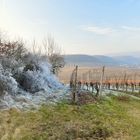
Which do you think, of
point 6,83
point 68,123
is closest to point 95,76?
point 6,83

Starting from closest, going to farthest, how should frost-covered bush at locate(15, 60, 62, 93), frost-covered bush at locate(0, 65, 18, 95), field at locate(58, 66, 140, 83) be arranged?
frost-covered bush at locate(0, 65, 18, 95), frost-covered bush at locate(15, 60, 62, 93), field at locate(58, 66, 140, 83)

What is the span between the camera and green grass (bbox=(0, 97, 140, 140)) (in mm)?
13969

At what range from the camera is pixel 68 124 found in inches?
605

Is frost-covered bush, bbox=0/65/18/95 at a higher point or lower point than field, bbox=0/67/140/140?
higher

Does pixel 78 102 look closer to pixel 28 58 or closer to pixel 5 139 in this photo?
pixel 28 58

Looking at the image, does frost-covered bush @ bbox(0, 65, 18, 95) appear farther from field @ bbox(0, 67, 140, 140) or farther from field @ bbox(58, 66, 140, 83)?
field @ bbox(58, 66, 140, 83)

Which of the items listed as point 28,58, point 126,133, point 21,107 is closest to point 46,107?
point 21,107

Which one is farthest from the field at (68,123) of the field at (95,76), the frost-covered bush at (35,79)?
the field at (95,76)

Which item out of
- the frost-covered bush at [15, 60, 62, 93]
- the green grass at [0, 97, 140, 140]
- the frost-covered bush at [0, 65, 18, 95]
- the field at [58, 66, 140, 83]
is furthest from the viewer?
the field at [58, 66, 140, 83]

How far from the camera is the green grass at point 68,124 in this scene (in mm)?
13969

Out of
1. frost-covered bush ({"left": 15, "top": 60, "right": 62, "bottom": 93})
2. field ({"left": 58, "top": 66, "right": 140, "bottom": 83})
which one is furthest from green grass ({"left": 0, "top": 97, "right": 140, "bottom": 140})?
field ({"left": 58, "top": 66, "right": 140, "bottom": 83})

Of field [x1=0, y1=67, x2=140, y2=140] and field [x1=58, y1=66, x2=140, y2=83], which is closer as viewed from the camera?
field [x1=0, y1=67, x2=140, y2=140]

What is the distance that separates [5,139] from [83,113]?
5.55m

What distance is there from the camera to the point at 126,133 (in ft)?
51.2
